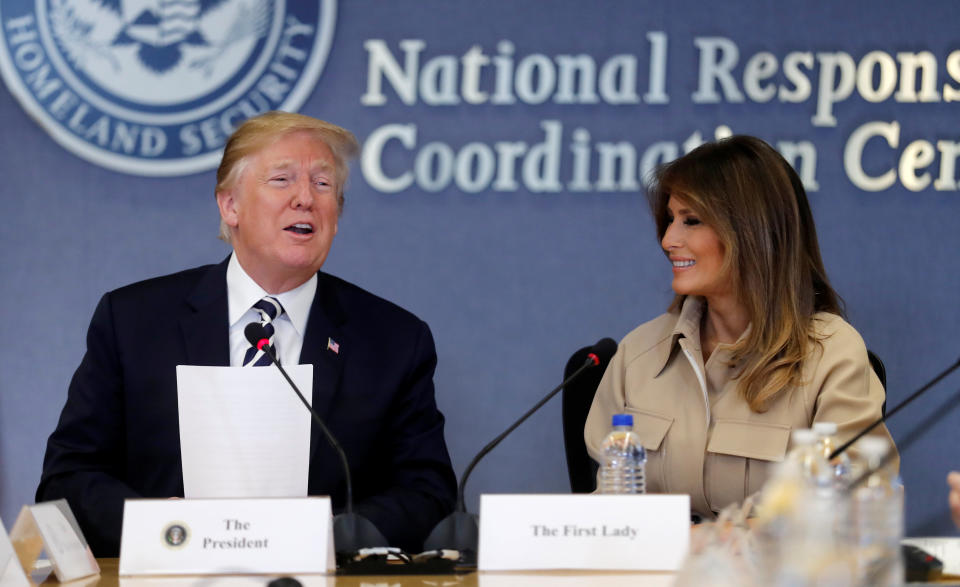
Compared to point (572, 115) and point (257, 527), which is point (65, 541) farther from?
point (572, 115)

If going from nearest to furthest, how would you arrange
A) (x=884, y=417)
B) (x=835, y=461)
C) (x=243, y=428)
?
(x=884, y=417)
(x=835, y=461)
(x=243, y=428)

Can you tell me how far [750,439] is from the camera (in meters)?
2.43

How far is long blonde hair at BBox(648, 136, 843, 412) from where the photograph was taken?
2.47 metres

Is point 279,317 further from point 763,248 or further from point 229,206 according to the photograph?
point 763,248

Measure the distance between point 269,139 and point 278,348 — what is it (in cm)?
49

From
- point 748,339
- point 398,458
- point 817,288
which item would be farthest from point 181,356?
point 817,288

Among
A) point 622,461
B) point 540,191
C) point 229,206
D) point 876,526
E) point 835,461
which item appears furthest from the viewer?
point 540,191

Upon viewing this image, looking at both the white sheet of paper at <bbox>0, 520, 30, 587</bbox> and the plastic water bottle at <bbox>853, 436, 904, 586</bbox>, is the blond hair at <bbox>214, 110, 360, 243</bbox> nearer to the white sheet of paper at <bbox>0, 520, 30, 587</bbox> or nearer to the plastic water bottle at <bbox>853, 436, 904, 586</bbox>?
the white sheet of paper at <bbox>0, 520, 30, 587</bbox>

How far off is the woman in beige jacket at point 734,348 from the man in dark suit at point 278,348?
0.49 metres

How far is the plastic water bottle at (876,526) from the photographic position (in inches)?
47.1

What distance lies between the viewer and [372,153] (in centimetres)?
357

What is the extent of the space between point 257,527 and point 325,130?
45.7 inches

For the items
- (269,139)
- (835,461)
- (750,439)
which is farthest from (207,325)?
(835,461)

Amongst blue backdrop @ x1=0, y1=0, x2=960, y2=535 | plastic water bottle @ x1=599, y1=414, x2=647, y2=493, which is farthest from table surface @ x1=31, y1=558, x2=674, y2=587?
blue backdrop @ x1=0, y1=0, x2=960, y2=535
